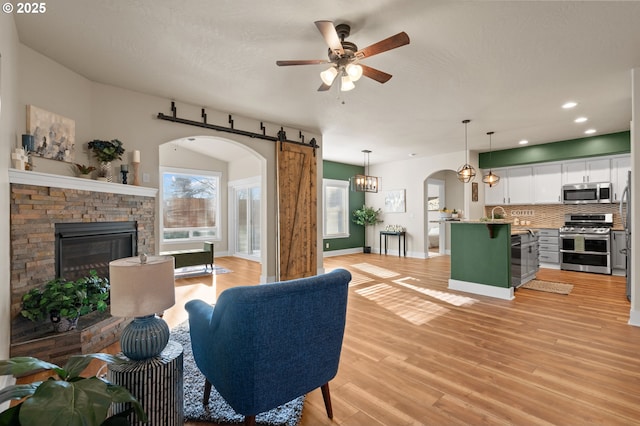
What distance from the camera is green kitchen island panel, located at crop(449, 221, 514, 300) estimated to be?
435 cm

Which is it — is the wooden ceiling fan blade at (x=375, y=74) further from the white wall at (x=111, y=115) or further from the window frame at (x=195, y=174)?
the window frame at (x=195, y=174)

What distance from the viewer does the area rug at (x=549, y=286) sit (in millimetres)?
4743

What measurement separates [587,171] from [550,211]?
43.0 inches

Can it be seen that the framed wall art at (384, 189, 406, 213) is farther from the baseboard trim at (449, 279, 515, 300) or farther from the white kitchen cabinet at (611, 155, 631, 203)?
the white kitchen cabinet at (611, 155, 631, 203)

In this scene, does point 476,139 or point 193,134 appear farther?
point 476,139

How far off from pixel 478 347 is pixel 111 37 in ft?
14.4

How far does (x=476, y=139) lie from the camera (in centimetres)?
633

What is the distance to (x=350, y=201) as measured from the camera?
30.6ft

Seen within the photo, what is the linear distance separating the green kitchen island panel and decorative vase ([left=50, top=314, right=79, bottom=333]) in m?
4.89

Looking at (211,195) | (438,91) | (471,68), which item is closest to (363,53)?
(471,68)

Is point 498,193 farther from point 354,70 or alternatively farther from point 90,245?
point 90,245

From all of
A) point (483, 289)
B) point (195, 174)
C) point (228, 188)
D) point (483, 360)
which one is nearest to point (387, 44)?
point (483, 360)

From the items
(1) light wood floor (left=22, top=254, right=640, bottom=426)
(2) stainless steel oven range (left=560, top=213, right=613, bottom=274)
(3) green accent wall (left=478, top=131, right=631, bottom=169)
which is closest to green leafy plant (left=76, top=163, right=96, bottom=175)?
(1) light wood floor (left=22, top=254, right=640, bottom=426)

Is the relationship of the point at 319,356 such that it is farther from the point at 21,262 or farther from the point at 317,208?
the point at 317,208
